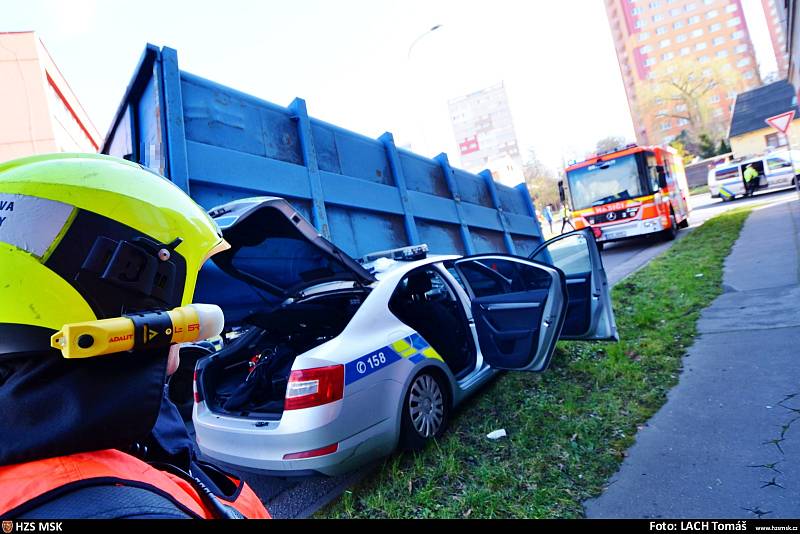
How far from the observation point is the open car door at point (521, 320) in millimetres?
3873

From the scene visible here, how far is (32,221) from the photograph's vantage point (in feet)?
2.95

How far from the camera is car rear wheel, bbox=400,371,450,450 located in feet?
10.6

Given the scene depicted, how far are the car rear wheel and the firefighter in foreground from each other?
2203 mm

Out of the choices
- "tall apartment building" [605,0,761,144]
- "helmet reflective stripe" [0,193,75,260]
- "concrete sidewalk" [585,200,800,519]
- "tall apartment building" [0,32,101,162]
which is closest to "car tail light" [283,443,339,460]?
"concrete sidewalk" [585,200,800,519]

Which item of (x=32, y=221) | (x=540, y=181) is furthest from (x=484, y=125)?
(x=32, y=221)

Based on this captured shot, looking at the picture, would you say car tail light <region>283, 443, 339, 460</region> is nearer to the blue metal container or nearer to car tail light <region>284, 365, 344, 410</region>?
car tail light <region>284, 365, 344, 410</region>

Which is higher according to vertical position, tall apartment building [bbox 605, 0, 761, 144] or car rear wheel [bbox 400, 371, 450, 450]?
tall apartment building [bbox 605, 0, 761, 144]

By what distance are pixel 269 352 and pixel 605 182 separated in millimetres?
13301

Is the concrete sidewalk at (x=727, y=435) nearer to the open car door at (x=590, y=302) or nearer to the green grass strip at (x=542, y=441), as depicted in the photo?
the green grass strip at (x=542, y=441)

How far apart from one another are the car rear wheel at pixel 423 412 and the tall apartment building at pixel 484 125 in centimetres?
8833

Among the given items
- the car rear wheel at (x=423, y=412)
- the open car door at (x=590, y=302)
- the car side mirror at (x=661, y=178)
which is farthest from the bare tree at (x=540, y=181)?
the car rear wheel at (x=423, y=412)

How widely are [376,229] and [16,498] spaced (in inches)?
179

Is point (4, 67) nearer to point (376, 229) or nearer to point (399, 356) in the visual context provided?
point (376, 229)

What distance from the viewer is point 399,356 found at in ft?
10.6
